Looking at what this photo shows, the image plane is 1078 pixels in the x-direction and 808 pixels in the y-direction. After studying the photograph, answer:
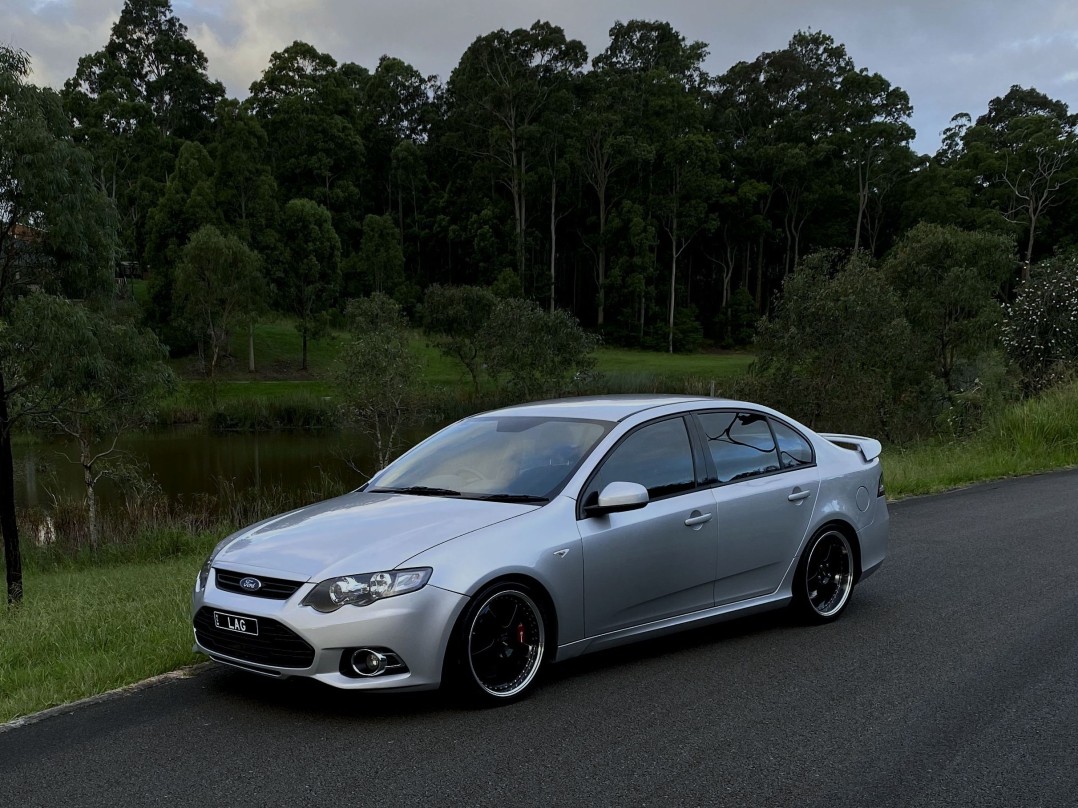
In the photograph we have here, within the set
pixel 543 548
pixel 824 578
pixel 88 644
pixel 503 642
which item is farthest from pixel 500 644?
pixel 88 644

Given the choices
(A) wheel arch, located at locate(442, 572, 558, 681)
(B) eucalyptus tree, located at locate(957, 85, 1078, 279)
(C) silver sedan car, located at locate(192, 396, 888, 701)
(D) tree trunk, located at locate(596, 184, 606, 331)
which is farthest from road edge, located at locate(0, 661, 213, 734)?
(B) eucalyptus tree, located at locate(957, 85, 1078, 279)

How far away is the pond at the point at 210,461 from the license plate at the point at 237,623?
19.1 meters

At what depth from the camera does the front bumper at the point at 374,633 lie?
15.2 ft

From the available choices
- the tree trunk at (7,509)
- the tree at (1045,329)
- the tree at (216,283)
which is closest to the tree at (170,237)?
the tree at (216,283)

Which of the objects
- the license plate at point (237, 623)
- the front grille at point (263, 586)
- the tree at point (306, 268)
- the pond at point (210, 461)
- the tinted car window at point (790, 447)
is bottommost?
the pond at point (210, 461)

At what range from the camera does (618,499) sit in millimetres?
5258

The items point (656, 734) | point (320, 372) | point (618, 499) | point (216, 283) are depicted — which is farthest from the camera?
point (320, 372)

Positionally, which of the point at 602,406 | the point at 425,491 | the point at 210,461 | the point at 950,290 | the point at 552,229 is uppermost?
the point at 552,229

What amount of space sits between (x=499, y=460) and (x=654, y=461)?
3.08 ft

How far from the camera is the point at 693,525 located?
584 centimetres

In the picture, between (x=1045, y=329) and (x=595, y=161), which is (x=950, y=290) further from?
(x=595, y=161)

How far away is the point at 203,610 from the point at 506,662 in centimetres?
160

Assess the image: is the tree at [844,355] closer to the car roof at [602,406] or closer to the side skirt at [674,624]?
the car roof at [602,406]

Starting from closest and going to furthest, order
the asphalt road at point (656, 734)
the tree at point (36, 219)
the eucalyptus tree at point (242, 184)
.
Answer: the asphalt road at point (656, 734)
the tree at point (36, 219)
the eucalyptus tree at point (242, 184)
